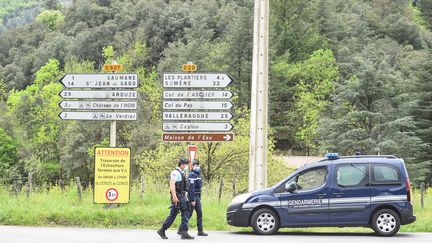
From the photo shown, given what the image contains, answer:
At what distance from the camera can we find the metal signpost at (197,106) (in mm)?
19844

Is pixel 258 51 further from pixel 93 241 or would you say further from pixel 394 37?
pixel 394 37

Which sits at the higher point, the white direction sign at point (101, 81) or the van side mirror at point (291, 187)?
the white direction sign at point (101, 81)

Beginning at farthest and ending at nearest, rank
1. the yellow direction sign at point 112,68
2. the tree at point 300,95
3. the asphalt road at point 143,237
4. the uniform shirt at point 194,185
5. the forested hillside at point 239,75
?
the tree at point 300,95 < the forested hillside at point 239,75 < the yellow direction sign at point 112,68 < the uniform shirt at point 194,185 < the asphalt road at point 143,237

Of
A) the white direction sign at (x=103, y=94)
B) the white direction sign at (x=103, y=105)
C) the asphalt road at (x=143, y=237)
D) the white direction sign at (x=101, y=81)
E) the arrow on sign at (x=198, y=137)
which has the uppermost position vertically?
the white direction sign at (x=101, y=81)

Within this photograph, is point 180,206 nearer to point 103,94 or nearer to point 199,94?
point 199,94

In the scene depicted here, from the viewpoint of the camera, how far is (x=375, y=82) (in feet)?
163

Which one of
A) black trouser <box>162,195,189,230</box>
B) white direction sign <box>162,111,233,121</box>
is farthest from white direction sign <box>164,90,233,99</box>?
black trouser <box>162,195,189,230</box>

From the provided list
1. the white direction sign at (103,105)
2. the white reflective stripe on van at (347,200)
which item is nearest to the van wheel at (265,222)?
the white reflective stripe on van at (347,200)

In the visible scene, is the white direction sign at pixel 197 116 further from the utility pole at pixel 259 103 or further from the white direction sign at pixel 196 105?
the utility pole at pixel 259 103

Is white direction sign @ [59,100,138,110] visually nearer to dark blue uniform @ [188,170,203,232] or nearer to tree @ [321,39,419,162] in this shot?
dark blue uniform @ [188,170,203,232]

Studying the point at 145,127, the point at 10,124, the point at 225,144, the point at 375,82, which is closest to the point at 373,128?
the point at 375,82

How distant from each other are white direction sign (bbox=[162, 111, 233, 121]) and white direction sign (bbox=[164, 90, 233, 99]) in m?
0.46

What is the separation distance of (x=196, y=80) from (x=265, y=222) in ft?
18.1

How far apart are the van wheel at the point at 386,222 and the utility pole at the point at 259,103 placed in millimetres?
3269
